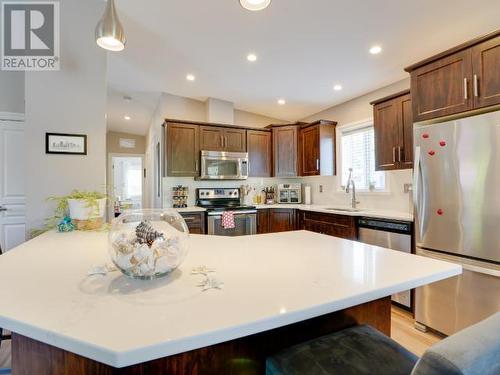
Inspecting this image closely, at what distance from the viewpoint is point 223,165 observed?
428 centimetres

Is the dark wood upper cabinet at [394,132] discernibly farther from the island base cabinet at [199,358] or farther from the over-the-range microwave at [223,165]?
the island base cabinet at [199,358]

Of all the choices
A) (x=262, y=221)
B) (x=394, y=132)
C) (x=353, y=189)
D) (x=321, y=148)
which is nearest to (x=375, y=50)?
(x=394, y=132)

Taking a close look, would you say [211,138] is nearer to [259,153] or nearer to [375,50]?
[259,153]

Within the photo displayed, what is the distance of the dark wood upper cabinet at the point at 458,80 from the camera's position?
1.84 meters

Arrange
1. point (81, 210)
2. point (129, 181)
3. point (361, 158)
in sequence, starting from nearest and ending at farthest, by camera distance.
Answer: point (81, 210)
point (361, 158)
point (129, 181)

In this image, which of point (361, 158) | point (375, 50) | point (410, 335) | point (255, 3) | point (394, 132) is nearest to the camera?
point (255, 3)

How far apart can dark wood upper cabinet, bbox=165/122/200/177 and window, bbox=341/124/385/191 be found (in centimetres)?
232

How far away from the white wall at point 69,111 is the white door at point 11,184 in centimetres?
113

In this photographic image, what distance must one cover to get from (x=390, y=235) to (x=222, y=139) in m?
2.78

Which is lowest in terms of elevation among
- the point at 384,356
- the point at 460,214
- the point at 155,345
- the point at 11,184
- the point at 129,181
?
the point at 384,356

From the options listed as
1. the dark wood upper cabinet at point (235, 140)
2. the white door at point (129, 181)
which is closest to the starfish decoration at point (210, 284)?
the dark wood upper cabinet at point (235, 140)

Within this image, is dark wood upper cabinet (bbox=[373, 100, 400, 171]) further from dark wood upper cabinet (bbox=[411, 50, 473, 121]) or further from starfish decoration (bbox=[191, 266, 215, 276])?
starfish decoration (bbox=[191, 266, 215, 276])

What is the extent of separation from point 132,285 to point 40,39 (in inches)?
119

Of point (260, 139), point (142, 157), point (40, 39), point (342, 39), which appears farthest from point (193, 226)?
point (142, 157)
